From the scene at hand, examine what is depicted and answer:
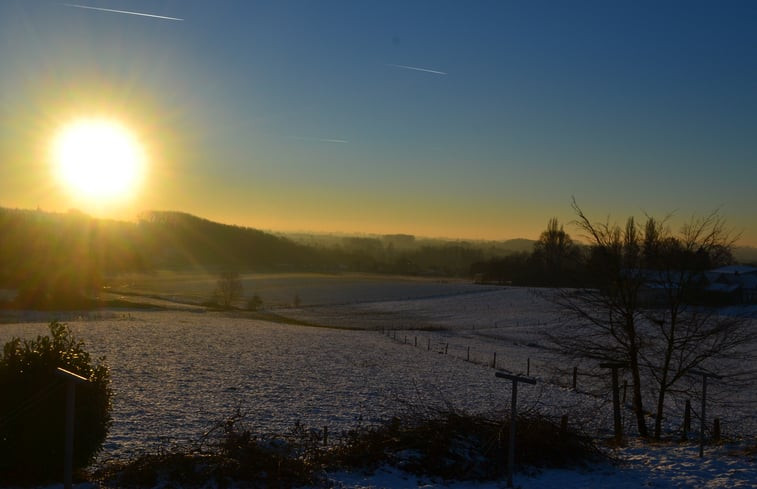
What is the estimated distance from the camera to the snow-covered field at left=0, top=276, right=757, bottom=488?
10.9m

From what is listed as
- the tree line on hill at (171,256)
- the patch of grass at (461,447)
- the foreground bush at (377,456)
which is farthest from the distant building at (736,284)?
the foreground bush at (377,456)

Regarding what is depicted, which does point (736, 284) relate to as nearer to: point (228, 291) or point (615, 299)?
point (615, 299)

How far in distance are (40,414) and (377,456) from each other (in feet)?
17.1

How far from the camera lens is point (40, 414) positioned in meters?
8.30

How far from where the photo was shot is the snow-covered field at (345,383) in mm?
10938

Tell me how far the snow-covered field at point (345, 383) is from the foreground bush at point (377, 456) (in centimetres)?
43

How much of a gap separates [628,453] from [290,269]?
461 ft

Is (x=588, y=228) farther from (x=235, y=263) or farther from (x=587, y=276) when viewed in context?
(x=235, y=263)

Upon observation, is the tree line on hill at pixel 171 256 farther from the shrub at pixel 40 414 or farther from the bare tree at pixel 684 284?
the shrub at pixel 40 414

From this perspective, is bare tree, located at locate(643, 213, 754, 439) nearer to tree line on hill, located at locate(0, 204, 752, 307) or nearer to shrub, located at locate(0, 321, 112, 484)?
tree line on hill, located at locate(0, 204, 752, 307)

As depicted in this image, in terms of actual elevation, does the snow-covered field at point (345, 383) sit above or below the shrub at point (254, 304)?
above

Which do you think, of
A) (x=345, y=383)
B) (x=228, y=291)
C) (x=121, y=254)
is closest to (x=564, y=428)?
(x=345, y=383)

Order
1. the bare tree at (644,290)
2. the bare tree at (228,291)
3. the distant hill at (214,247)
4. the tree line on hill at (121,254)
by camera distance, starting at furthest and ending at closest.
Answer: the distant hill at (214,247) → the bare tree at (228,291) → the tree line on hill at (121,254) → the bare tree at (644,290)

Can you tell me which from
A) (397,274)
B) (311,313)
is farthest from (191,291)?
(397,274)
